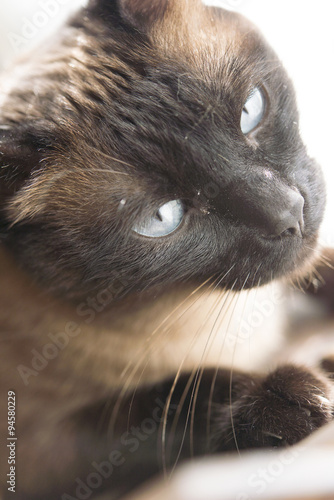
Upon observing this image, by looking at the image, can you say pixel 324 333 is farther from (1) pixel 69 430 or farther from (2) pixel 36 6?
(2) pixel 36 6

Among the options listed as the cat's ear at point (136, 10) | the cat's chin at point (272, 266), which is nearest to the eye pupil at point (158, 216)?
the cat's chin at point (272, 266)

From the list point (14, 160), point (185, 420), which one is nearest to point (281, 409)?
point (185, 420)

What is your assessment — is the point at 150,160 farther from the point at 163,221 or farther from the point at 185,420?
the point at 185,420

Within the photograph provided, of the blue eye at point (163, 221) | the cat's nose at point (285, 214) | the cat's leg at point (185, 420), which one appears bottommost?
the cat's leg at point (185, 420)

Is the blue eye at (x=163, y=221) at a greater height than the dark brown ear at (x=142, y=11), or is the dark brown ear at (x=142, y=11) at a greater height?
the dark brown ear at (x=142, y=11)

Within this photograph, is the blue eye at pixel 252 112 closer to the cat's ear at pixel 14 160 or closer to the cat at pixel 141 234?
the cat at pixel 141 234

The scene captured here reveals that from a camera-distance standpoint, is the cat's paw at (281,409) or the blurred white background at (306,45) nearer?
the cat's paw at (281,409)

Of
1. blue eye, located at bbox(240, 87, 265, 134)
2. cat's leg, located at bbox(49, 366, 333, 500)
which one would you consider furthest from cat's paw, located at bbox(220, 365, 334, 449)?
blue eye, located at bbox(240, 87, 265, 134)
